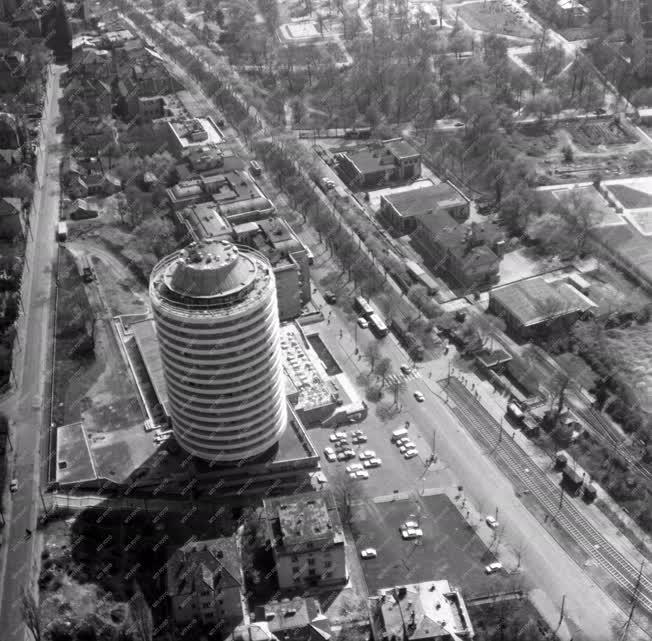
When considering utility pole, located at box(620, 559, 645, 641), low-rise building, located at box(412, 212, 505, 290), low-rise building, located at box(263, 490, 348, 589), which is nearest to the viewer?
utility pole, located at box(620, 559, 645, 641)

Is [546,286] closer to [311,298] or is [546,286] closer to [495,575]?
[311,298]

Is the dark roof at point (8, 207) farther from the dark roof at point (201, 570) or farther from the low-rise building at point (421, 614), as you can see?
the low-rise building at point (421, 614)

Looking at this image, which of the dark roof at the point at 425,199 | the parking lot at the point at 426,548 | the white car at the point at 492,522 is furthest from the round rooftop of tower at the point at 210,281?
the dark roof at the point at 425,199

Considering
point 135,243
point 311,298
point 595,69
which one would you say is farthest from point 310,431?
point 595,69

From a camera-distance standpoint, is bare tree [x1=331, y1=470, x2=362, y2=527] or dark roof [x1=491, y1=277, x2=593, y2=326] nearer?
bare tree [x1=331, y1=470, x2=362, y2=527]

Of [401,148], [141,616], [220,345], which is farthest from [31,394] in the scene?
[401,148]

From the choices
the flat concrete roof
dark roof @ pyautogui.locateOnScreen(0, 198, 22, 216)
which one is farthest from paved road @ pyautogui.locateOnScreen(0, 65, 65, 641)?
dark roof @ pyautogui.locateOnScreen(0, 198, 22, 216)

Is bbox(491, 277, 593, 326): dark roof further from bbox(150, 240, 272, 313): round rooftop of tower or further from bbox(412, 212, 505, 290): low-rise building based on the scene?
bbox(150, 240, 272, 313): round rooftop of tower
